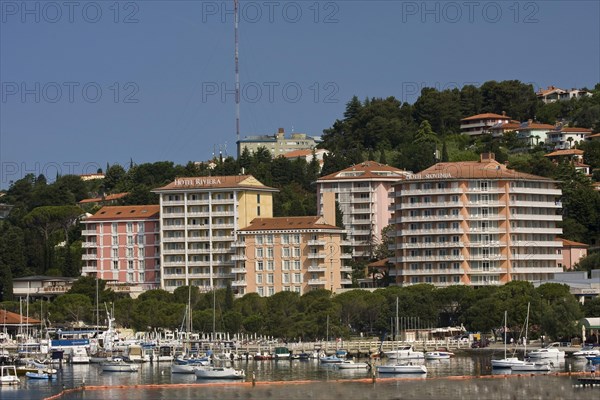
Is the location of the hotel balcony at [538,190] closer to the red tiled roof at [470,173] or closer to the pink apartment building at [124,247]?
the red tiled roof at [470,173]

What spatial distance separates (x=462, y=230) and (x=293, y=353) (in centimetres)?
2993

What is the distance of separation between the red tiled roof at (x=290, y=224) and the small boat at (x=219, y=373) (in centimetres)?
4651

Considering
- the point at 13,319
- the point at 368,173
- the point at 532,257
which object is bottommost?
the point at 13,319

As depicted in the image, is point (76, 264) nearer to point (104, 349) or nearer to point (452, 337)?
point (104, 349)

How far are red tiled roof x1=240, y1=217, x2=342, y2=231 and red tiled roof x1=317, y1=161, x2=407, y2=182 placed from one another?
17.1 m

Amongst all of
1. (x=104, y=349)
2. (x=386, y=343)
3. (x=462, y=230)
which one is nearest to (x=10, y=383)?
(x=104, y=349)

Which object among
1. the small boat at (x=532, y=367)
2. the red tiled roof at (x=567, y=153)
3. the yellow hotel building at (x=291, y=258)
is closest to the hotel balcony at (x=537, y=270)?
the yellow hotel building at (x=291, y=258)

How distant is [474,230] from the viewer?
509 feet

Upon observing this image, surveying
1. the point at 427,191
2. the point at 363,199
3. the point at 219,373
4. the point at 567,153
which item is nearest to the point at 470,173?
the point at 427,191

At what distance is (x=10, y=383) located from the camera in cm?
10775

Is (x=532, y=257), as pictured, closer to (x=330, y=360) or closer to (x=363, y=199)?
(x=363, y=199)

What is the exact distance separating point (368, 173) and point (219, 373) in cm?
6932

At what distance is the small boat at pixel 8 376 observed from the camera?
353ft

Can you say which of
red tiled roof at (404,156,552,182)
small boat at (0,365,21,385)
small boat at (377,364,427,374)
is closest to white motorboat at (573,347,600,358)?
small boat at (377,364,427,374)
